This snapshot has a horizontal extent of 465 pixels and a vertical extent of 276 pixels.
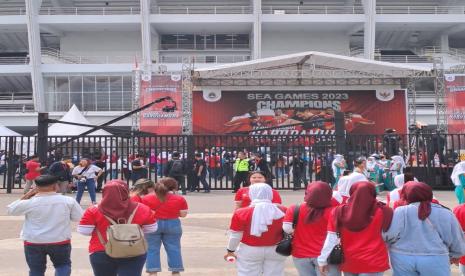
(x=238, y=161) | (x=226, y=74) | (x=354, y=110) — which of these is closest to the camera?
(x=238, y=161)

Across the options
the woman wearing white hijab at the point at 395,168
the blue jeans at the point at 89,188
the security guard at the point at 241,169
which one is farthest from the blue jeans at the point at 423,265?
the security guard at the point at 241,169

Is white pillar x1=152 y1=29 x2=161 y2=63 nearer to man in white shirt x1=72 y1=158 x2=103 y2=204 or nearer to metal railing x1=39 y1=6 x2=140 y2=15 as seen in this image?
metal railing x1=39 y1=6 x2=140 y2=15

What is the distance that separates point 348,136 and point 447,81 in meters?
15.9

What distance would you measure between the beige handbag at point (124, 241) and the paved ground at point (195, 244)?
7.94 feet

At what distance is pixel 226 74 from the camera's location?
29.0 m

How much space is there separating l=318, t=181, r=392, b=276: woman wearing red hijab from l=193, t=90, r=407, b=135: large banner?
87.1ft

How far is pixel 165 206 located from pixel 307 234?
6.91ft

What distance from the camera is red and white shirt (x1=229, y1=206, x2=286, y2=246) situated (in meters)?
4.70

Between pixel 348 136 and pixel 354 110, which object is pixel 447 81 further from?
pixel 348 136

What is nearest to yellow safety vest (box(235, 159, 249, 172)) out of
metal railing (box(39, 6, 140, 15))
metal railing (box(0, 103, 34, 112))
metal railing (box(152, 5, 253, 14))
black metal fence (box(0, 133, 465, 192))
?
black metal fence (box(0, 133, 465, 192))

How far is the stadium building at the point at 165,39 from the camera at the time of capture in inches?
1512

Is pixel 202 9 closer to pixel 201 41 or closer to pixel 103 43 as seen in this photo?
pixel 201 41

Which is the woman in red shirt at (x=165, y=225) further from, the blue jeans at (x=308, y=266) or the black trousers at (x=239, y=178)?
the black trousers at (x=239, y=178)

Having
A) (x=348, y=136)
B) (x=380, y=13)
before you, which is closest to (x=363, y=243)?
(x=348, y=136)
